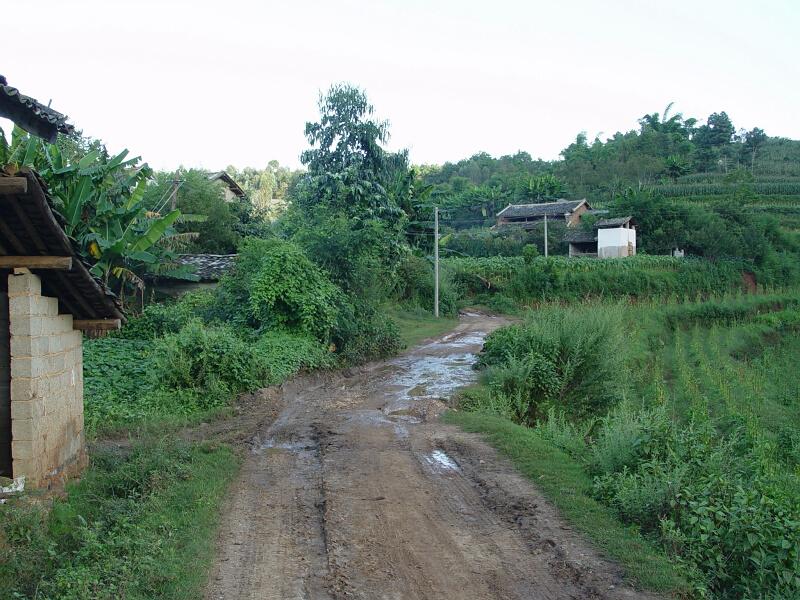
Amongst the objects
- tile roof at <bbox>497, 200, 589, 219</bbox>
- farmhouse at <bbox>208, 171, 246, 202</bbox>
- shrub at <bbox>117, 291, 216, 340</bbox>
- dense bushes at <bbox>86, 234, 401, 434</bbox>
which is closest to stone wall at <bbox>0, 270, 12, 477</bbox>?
dense bushes at <bbox>86, 234, 401, 434</bbox>

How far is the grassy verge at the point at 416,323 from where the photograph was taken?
1188 inches

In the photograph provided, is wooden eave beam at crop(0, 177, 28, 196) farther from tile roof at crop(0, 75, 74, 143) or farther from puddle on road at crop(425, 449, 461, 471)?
puddle on road at crop(425, 449, 461, 471)

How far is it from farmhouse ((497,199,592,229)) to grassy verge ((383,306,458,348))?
23.7m

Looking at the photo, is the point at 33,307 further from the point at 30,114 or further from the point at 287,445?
the point at 287,445

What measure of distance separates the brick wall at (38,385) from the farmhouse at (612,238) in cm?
4663

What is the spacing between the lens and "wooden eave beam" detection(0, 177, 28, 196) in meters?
6.98

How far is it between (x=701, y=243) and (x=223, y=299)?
40673 millimetres

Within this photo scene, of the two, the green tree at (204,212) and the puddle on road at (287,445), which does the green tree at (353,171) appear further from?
the puddle on road at (287,445)

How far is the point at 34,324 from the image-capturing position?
8.31 m

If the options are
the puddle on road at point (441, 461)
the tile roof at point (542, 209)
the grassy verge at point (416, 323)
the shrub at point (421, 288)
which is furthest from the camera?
the tile roof at point (542, 209)

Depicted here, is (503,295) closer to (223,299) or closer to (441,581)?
(223,299)

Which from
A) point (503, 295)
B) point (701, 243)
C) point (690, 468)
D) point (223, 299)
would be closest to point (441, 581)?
point (690, 468)

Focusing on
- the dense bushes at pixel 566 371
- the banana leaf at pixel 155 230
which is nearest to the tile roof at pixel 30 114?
the banana leaf at pixel 155 230

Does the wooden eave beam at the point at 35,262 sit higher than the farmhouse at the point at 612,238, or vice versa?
the farmhouse at the point at 612,238
